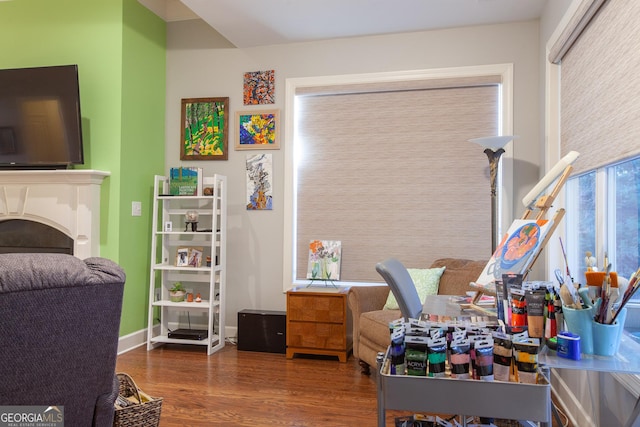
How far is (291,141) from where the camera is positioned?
4195 mm

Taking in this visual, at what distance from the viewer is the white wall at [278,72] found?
148 inches

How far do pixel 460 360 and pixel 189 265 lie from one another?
126 inches

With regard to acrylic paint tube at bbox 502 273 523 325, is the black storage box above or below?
below

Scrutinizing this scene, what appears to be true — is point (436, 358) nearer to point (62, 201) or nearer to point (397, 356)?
point (397, 356)

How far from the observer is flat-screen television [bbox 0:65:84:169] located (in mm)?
3695

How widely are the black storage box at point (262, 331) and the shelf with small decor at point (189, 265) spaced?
214mm

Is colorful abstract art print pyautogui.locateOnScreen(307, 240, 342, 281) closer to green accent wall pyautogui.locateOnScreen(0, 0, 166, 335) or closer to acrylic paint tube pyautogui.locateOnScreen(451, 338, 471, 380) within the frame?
green accent wall pyautogui.locateOnScreen(0, 0, 166, 335)

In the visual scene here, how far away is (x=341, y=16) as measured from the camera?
365 centimetres

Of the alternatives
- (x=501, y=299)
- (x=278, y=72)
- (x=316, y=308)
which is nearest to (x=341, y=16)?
Result: (x=278, y=72)

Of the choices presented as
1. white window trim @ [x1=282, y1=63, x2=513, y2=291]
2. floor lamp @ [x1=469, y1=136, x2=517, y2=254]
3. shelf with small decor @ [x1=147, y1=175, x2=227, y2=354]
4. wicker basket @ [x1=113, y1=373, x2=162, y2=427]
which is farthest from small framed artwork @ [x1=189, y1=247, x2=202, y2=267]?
floor lamp @ [x1=469, y1=136, x2=517, y2=254]

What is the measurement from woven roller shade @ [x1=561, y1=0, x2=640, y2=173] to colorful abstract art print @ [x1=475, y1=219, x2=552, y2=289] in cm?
49

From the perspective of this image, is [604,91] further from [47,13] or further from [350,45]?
[47,13]

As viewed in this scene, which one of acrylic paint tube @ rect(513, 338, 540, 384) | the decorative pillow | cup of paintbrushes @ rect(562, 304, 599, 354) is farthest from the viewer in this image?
the decorative pillow

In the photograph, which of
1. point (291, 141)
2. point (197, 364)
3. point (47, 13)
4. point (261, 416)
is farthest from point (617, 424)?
point (47, 13)
